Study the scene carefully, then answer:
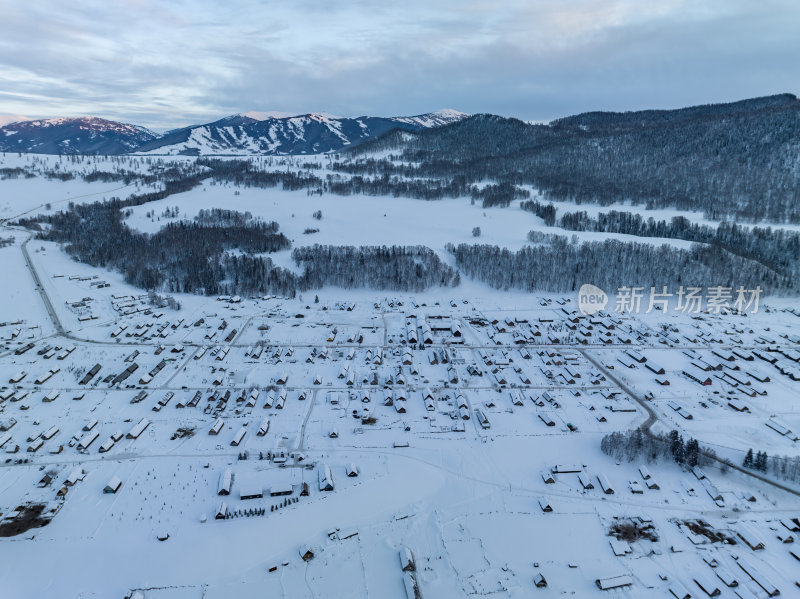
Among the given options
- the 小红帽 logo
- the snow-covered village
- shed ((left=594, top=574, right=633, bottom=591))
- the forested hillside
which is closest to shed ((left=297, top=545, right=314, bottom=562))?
the snow-covered village

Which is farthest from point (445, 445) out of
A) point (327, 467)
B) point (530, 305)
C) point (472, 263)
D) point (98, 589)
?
point (472, 263)

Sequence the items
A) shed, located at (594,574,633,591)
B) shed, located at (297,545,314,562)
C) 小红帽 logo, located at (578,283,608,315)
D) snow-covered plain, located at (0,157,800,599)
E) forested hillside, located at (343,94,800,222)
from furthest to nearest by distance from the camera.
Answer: forested hillside, located at (343,94,800,222), 小红帽 logo, located at (578,283,608,315), shed, located at (297,545,314,562), snow-covered plain, located at (0,157,800,599), shed, located at (594,574,633,591)

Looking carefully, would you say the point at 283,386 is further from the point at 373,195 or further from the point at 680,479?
the point at 373,195

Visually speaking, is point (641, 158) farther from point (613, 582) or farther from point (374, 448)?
point (613, 582)

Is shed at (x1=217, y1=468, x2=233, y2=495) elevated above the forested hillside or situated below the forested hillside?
below

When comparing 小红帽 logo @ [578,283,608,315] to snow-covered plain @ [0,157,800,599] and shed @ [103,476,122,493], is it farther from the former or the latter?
shed @ [103,476,122,493]

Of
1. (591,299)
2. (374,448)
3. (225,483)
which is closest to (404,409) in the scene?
(374,448)
